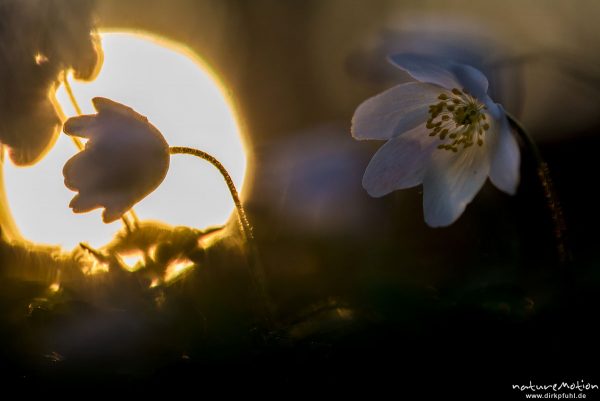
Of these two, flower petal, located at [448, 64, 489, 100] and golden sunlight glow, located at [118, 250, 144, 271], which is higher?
flower petal, located at [448, 64, 489, 100]

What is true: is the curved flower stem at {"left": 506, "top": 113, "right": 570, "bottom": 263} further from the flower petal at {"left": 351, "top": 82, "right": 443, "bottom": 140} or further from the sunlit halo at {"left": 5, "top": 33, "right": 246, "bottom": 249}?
the sunlit halo at {"left": 5, "top": 33, "right": 246, "bottom": 249}

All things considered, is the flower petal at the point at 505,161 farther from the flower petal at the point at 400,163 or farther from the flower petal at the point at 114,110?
the flower petal at the point at 114,110

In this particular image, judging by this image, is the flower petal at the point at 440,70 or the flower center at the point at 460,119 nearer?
the flower petal at the point at 440,70

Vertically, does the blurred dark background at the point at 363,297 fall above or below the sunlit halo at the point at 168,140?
below

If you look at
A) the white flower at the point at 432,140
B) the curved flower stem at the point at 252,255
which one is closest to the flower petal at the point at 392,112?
the white flower at the point at 432,140

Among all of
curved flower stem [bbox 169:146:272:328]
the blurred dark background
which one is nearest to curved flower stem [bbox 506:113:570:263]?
the blurred dark background

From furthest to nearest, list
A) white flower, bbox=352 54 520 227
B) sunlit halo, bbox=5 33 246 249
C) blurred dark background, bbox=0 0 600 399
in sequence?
sunlit halo, bbox=5 33 246 249 < white flower, bbox=352 54 520 227 < blurred dark background, bbox=0 0 600 399
